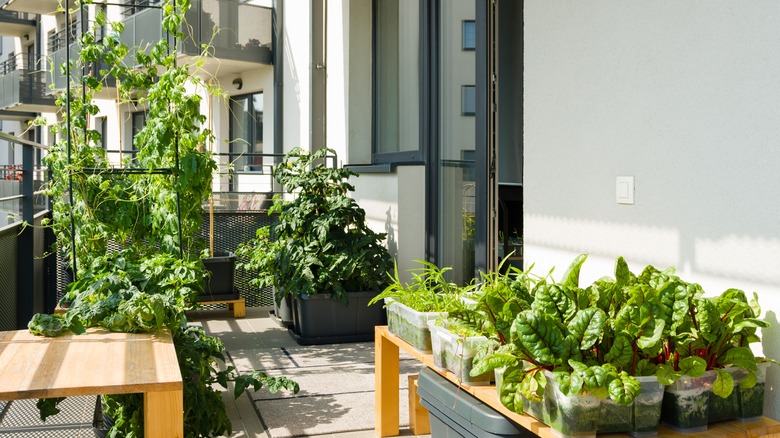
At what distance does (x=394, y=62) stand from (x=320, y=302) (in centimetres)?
204

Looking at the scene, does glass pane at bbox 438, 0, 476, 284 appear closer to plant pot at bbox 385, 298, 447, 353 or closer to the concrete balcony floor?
the concrete balcony floor

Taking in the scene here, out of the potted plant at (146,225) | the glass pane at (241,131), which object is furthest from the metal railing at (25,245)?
the glass pane at (241,131)

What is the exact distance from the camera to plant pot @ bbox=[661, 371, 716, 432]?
2.14 metres

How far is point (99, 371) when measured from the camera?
8.17ft

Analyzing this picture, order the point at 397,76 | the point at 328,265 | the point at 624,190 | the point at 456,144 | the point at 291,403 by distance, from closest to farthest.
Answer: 1. the point at 624,190
2. the point at 291,403
3. the point at 456,144
4. the point at 328,265
5. the point at 397,76

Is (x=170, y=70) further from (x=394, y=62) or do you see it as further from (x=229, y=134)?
(x=229, y=134)

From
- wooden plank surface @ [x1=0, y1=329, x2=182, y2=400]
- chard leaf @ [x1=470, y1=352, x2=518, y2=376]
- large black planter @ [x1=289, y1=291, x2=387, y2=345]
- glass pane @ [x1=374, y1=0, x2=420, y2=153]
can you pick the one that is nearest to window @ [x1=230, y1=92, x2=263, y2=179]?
glass pane @ [x1=374, y1=0, x2=420, y2=153]

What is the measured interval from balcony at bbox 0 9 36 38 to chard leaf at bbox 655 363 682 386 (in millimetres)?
20498

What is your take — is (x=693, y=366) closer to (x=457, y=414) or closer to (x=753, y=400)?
(x=753, y=400)

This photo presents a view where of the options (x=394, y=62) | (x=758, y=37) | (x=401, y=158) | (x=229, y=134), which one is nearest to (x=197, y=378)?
(x=758, y=37)

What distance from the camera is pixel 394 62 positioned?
6.44m

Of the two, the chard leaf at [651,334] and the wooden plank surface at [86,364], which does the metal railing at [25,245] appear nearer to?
the wooden plank surface at [86,364]

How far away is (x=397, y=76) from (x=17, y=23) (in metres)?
16.5

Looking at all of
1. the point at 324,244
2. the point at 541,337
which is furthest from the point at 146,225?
the point at 541,337
